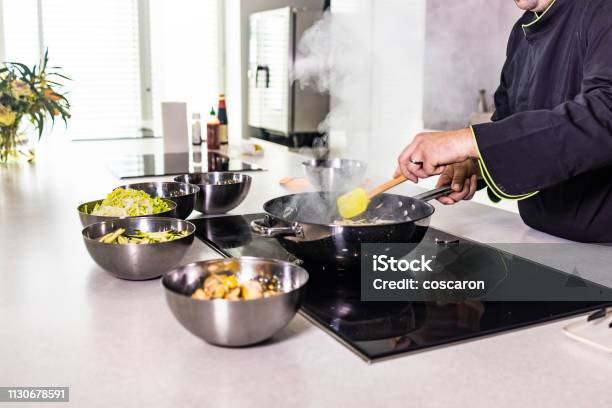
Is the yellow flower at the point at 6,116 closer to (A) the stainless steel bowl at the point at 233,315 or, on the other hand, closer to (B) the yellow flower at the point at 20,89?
(B) the yellow flower at the point at 20,89

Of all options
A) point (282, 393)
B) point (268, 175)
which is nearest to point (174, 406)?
point (282, 393)

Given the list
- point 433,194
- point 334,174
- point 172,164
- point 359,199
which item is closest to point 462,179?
point 433,194

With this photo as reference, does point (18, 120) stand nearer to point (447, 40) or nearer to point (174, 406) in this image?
point (174, 406)

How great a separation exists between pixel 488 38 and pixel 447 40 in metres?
0.27

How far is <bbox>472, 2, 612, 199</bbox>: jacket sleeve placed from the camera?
1209 millimetres

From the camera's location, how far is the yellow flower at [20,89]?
8.29ft

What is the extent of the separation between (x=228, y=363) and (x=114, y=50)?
5062mm

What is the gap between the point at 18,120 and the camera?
2594mm

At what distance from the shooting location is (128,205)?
142 cm

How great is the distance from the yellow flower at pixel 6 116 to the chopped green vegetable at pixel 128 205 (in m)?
1.26

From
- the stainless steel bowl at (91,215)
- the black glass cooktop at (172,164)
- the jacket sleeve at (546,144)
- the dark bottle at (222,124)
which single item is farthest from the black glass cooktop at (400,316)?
the dark bottle at (222,124)

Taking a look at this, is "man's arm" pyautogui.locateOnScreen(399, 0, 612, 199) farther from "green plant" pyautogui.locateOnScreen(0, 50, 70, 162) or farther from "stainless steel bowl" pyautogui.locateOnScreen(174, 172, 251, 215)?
"green plant" pyautogui.locateOnScreen(0, 50, 70, 162)

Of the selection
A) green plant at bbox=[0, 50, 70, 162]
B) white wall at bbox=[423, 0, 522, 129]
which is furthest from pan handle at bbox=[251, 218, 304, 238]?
white wall at bbox=[423, 0, 522, 129]

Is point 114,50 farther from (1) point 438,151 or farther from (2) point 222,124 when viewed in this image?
(1) point 438,151
